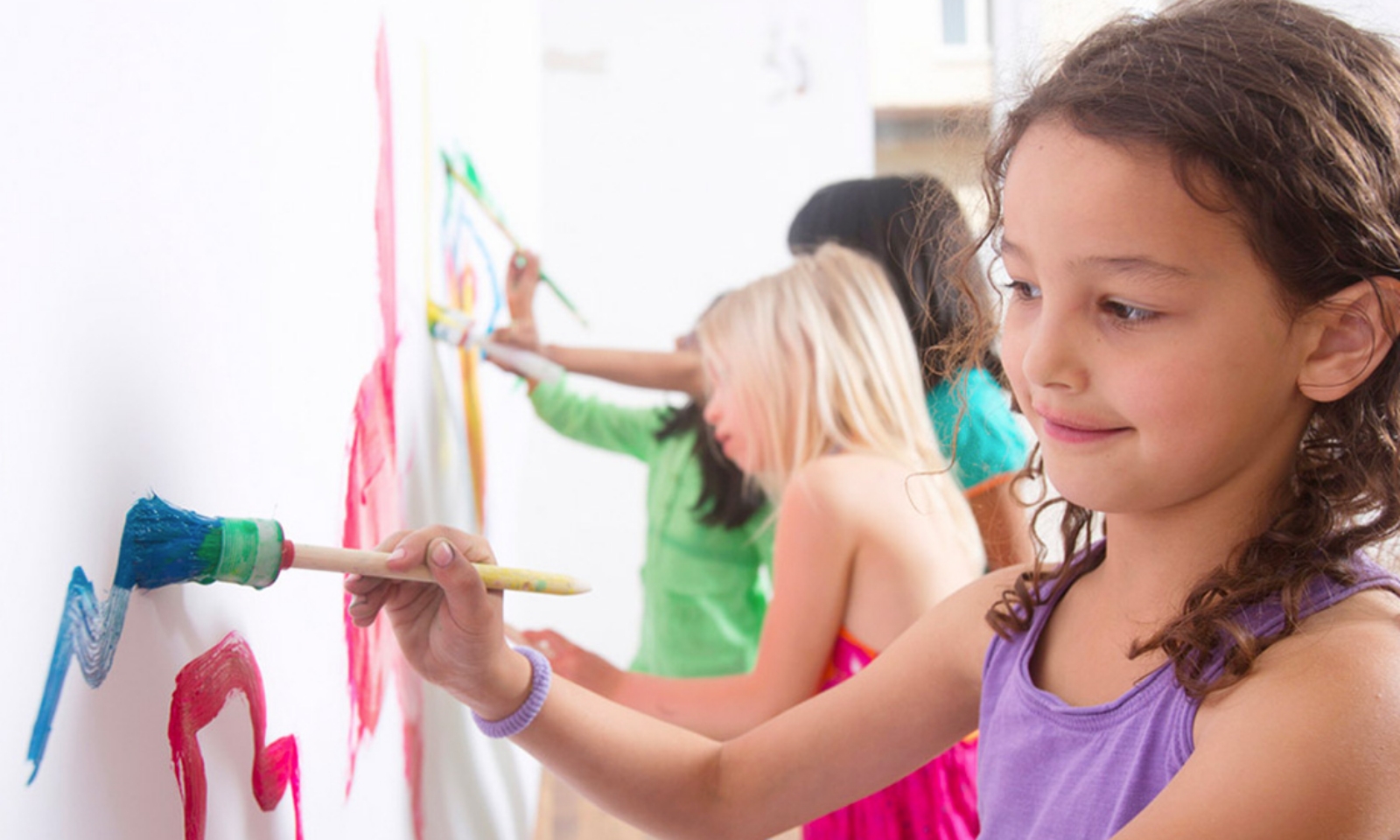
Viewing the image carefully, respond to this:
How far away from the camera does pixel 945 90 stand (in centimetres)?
290

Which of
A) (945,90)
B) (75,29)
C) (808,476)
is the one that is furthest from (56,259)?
(945,90)

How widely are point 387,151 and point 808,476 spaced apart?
49cm

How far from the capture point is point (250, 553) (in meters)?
0.47

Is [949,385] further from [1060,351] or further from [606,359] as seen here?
[1060,351]

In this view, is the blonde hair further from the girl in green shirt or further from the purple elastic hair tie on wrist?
the purple elastic hair tie on wrist

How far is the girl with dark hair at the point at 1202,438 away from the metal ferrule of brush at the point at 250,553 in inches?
2.7

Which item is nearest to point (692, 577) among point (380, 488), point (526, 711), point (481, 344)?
point (481, 344)

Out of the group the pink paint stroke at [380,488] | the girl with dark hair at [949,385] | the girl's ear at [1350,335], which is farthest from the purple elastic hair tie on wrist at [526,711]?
the girl with dark hair at [949,385]

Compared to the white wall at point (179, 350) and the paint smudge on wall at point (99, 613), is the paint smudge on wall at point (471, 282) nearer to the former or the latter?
the white wall at point (179, 350)

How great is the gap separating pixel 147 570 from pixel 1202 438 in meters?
0.45

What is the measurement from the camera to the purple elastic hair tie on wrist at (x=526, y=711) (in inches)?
26.0

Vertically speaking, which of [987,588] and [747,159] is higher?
[747,159]

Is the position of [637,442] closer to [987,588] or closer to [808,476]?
[808,476]

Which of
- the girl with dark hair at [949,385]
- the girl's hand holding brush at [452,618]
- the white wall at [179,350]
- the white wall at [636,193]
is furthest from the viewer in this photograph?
the white wall at [636,193]
